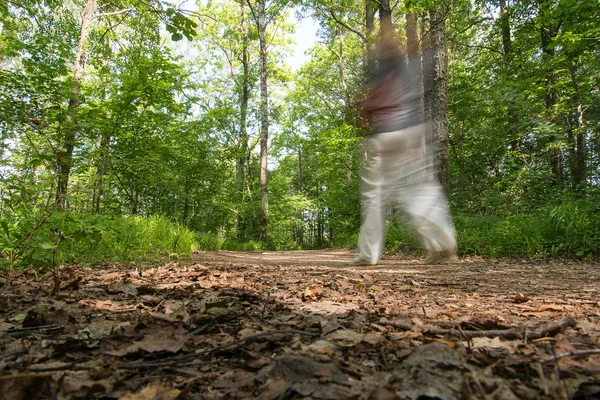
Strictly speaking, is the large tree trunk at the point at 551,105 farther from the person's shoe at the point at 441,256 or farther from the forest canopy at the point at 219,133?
the person's shoe at the point at 441,256

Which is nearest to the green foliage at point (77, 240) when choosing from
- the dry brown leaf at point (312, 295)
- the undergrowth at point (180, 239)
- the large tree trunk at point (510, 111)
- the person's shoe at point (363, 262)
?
the undergrowth at point (180, 239)

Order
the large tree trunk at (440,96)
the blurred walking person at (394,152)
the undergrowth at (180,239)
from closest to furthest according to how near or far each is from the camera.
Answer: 1. the undergrowth at (180,239)
2. the blurred walking person at (394,152)
3. the large tree trunk at (440,96)

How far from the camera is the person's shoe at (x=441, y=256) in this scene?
14.0ft

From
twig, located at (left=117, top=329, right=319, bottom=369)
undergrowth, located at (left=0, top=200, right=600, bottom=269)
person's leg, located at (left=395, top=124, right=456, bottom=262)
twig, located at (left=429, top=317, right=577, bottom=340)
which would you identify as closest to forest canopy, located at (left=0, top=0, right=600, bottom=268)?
undergrowth, located at (left=0, top=200, right=600, bottom=269)

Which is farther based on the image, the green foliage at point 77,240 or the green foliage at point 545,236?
the green foliage at point 545,236

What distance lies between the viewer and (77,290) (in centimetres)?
210

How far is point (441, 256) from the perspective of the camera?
4.33m

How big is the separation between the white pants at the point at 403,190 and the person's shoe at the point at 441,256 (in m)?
0.11

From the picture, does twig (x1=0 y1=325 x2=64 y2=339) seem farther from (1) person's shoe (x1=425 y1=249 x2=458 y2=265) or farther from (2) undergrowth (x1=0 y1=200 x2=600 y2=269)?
(1) person's shoe (x1=425 y1=249 x2=458 y2=265)

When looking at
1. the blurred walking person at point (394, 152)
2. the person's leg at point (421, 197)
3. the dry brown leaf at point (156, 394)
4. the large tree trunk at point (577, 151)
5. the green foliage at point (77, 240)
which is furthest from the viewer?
the large tree trunk at point (577, 151)

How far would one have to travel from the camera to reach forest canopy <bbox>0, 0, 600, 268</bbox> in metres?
3.86

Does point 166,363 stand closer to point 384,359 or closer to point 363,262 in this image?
point 384,359

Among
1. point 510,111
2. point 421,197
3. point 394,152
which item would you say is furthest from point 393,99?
point 510,111

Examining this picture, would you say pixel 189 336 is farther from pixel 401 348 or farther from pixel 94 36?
pixel 94 36
